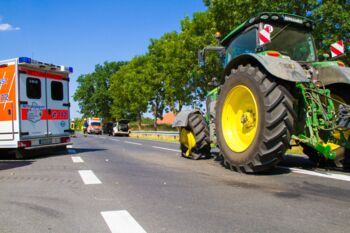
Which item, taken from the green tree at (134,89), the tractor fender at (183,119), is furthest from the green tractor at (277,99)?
the green tree at (134,89)

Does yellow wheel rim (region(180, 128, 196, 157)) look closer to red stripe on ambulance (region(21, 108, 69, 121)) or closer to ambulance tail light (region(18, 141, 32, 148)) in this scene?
ambulance tail light (region(18, 141, 32, 148))

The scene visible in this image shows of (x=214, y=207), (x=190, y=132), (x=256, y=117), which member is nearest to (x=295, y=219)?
(x=214, y=207)

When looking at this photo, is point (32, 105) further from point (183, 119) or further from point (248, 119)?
point (248, 119)

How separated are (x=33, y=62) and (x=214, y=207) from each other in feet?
30.0

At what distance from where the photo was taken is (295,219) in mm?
3512

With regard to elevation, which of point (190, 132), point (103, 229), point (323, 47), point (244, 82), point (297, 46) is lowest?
point (103, 229)

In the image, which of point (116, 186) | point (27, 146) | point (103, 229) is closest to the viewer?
point (103, 229)

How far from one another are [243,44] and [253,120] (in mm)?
1897

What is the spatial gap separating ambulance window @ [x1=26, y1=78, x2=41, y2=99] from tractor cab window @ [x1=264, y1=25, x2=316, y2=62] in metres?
7.65

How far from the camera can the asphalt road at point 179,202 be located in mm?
3441

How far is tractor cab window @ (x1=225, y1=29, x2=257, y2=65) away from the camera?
714 centimetres

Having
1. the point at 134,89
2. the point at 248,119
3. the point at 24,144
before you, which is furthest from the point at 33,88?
the point at 134,89

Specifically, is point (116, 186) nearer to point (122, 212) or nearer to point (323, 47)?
point (122, 212)

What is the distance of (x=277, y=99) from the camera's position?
5.54 m
